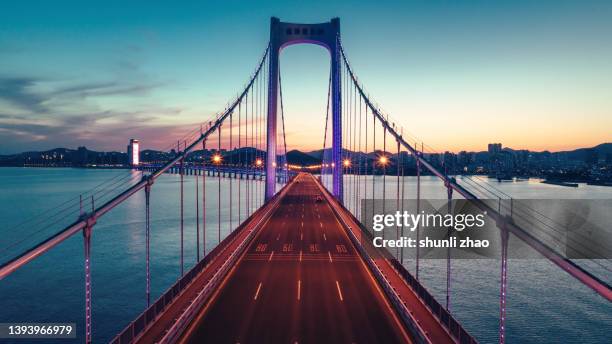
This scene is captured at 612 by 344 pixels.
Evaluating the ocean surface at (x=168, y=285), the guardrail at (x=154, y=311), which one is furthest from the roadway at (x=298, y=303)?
the ocean surface at (x=168, y=285)

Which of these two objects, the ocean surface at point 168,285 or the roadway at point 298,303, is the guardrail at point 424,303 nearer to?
the roadway at point 298,303

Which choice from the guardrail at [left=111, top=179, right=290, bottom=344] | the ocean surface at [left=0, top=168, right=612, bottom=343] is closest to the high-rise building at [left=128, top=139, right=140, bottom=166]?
the ocean surface at [left=0, top=168, right=612, bottom=343]

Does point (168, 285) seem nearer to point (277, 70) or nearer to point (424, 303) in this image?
point (424, 303)

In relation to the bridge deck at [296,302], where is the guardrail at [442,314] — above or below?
above

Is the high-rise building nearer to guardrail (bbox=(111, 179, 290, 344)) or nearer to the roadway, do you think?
the roadway

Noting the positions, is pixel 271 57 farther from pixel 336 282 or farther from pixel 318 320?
pixel 318 320

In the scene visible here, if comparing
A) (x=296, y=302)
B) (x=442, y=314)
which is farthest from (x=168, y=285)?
(x=442, y=314)
